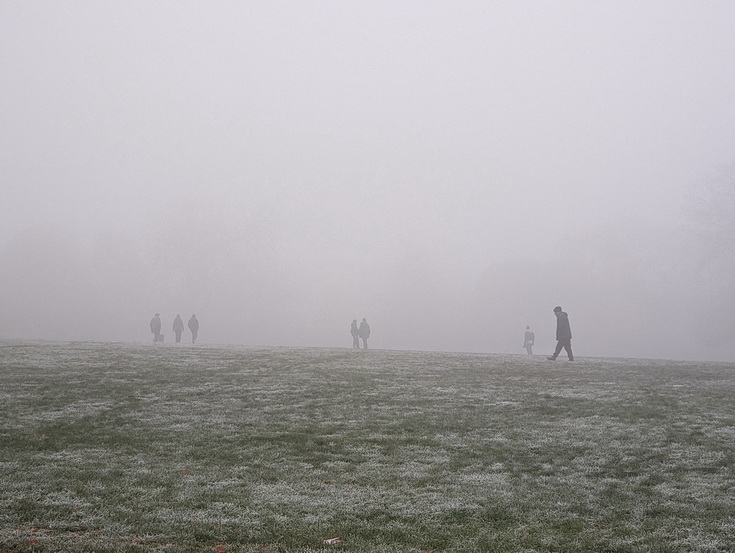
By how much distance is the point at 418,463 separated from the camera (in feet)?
30.9

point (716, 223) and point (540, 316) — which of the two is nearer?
point (716, 223)

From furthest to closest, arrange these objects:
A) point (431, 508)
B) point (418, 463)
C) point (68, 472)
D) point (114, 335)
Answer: point (114, 335) → point (418, 463) → point (68, 472) → point (431, 508)

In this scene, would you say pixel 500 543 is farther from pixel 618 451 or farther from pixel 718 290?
pixel 718 290

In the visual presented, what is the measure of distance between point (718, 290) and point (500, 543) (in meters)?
67.7

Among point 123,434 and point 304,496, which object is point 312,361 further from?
point 304,496

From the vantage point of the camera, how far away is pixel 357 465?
9.23 metres

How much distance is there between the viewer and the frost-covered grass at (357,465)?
6359 mm

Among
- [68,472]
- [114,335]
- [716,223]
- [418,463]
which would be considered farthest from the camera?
[114,335]

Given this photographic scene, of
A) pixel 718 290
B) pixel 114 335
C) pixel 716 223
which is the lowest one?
pixel 114 335

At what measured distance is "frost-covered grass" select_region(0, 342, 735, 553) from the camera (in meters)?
6.36

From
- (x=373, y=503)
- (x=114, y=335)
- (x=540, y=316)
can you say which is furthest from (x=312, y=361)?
(x=540, y=316)

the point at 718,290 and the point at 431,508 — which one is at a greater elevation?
the point at 718,290

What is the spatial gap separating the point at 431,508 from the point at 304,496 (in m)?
1.63

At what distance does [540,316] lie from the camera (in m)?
91.0
